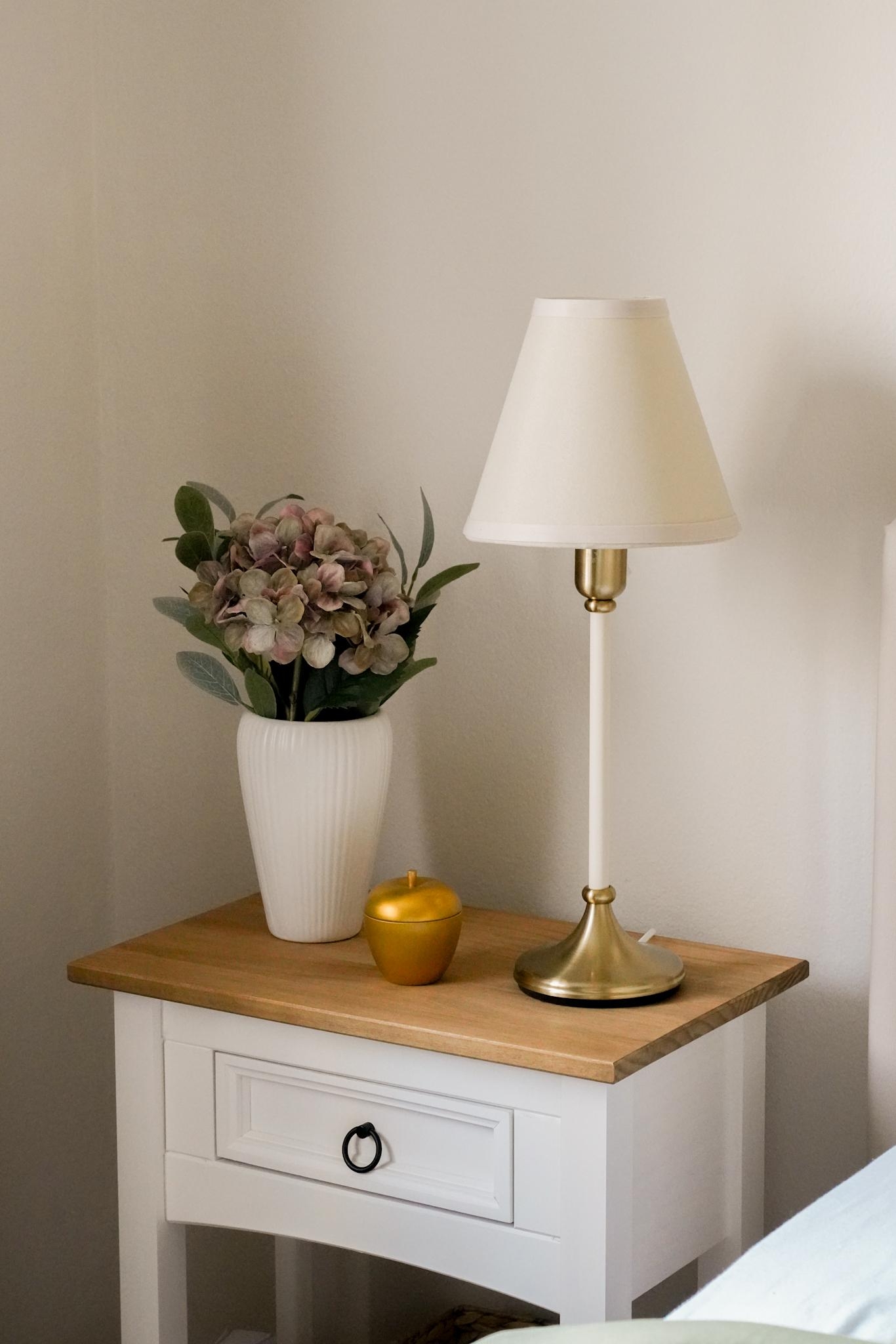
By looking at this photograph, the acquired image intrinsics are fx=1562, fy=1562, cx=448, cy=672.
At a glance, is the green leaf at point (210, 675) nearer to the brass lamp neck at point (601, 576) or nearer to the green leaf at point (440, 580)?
the green leaf at point (440, 580)

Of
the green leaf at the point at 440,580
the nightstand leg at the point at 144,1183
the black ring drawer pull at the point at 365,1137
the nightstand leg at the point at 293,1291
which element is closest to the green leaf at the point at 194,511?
the green leaf at the point at 440,580

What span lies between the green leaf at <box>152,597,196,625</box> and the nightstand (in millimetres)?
317

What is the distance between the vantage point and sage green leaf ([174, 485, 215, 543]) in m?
1.51

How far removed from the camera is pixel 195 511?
4.98 ft

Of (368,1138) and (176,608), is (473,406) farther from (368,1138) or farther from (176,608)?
(368,1138)

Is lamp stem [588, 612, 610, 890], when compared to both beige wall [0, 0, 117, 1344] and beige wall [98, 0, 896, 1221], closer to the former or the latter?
beige wall [98, 0, 896, 1221]

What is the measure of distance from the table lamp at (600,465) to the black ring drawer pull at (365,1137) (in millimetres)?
178

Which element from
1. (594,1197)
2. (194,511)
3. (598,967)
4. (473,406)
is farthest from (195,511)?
(594,1197)

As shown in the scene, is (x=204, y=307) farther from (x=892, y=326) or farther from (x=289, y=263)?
(x=892, y=326)

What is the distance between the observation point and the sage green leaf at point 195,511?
1515mm

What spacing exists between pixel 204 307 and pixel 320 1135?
3.14ft

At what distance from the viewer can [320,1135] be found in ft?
4.51

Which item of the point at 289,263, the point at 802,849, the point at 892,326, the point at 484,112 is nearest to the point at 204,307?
the point at 289,263

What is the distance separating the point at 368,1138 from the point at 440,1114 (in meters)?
0.09
